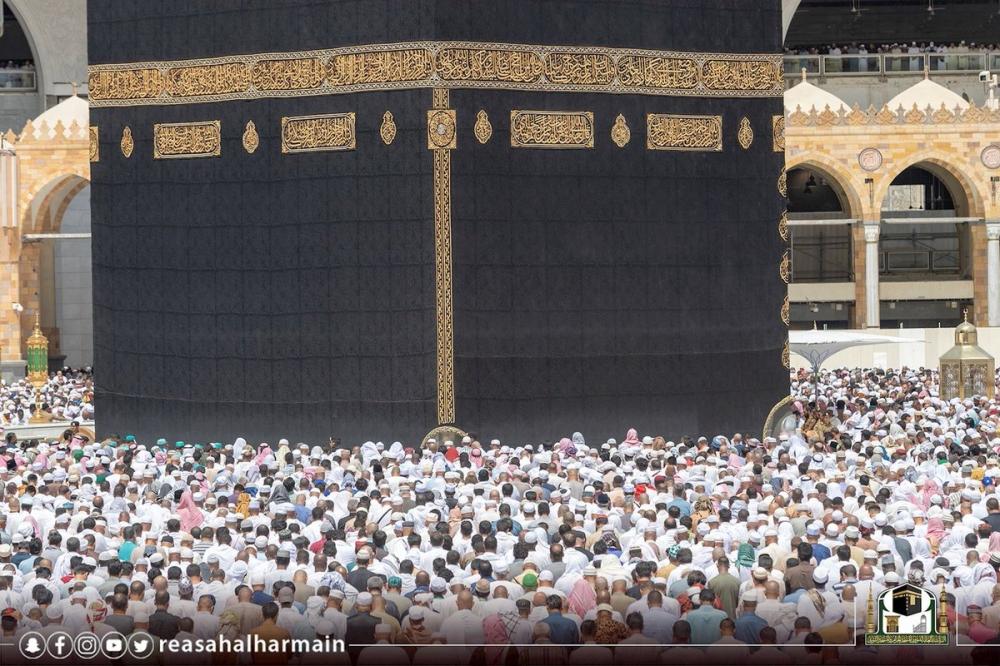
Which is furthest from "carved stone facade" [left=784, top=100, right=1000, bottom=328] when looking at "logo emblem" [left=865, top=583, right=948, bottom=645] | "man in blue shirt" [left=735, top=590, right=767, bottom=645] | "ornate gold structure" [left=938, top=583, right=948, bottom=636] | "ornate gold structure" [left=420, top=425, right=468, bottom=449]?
"man in blue shirt" [left=735, top=590, right=767, bottom=645]

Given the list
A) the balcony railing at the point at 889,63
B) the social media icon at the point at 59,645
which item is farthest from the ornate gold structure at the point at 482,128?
the balcony railing at the point at 889,63

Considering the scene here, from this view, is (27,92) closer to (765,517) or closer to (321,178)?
(321,178)

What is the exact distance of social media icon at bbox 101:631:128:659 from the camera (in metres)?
7.66

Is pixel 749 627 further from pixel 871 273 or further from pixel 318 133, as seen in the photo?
pixel 871 273

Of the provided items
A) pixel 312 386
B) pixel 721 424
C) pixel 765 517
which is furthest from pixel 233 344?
pixel 765 517

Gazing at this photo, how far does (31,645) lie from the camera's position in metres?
7.73

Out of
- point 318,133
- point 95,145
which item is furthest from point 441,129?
point 95,145

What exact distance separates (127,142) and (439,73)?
3.41m

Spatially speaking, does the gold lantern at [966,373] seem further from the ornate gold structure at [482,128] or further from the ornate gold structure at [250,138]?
the ornate gold structure at [250,138]

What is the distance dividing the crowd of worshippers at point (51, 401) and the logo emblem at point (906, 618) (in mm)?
Answer: 13613

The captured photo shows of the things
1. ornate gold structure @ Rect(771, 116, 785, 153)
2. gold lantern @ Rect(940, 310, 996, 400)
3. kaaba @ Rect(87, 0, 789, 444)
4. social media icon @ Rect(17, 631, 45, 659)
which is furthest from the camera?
gold lantern @ Rect(940, 310, 996, 400)

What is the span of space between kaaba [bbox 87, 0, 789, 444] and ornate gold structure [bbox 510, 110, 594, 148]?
0.03 metres

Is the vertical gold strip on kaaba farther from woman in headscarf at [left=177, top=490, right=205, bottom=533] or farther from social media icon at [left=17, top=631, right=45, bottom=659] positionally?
social media icon at [left=17, top=631, right=45, bottom=659]

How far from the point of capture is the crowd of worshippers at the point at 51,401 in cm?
2044
